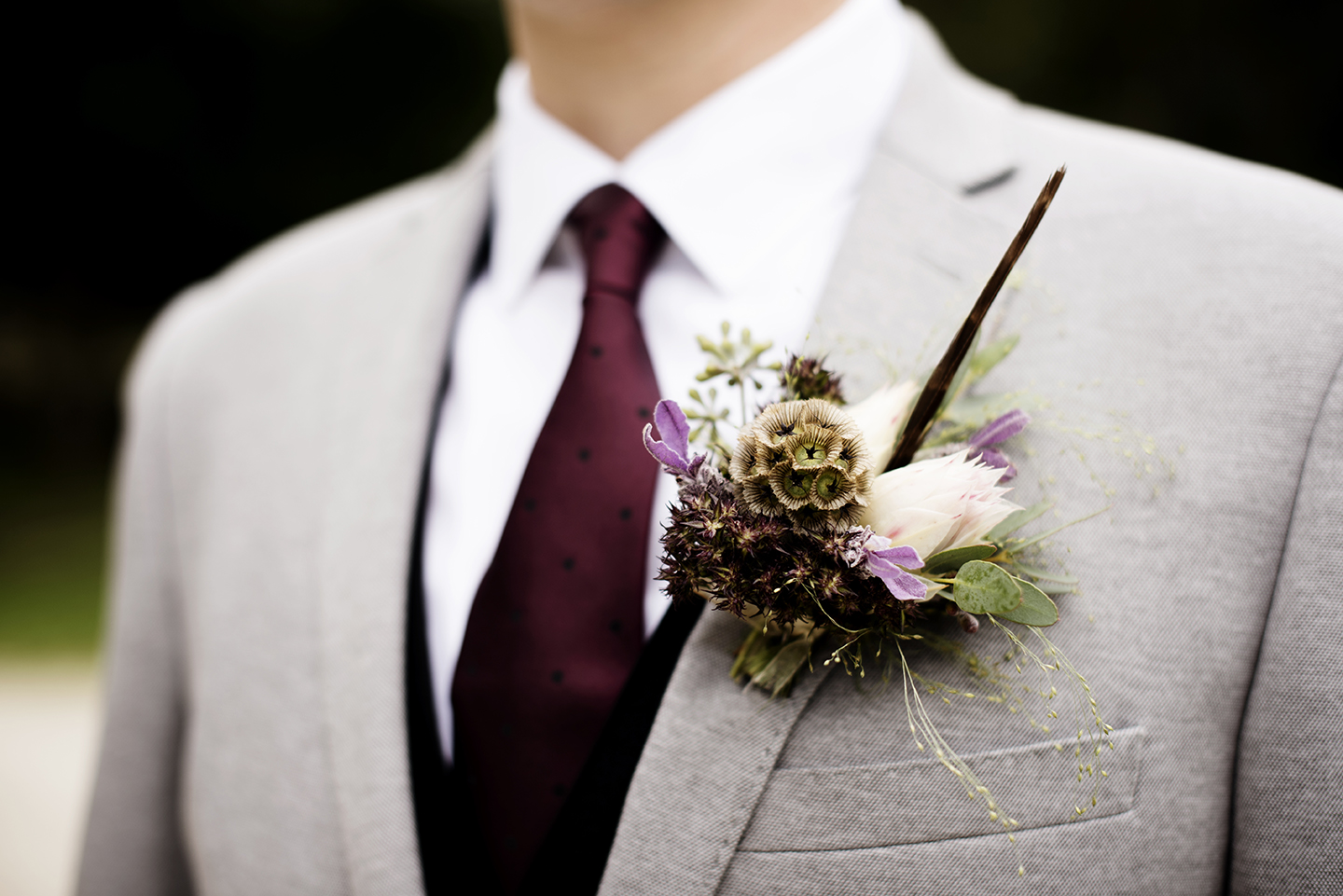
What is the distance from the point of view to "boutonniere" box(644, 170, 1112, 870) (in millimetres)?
691

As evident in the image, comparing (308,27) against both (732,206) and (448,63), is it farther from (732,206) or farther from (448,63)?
(732,206)

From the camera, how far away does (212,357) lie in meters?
1.42

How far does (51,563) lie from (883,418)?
7626mm

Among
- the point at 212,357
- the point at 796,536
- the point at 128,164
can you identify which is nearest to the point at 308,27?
the point at 128,164

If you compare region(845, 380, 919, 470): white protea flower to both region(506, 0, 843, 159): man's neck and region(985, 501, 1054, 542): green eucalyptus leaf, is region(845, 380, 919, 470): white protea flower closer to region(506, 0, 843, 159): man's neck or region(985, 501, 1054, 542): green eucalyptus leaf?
region(985, 501, 1054, 542): green eucalyptus leaf

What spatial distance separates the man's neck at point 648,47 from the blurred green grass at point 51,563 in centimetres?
595

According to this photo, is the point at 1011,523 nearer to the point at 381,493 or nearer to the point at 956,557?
the point at 956,557

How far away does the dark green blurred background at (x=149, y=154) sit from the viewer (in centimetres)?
733

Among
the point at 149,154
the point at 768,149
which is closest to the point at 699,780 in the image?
the point at 768,149

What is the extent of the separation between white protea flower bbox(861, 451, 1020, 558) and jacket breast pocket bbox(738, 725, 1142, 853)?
9.1 inches

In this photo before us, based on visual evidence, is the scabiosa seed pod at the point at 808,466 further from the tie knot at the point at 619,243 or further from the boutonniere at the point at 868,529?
the tie knot at the point at 619,243

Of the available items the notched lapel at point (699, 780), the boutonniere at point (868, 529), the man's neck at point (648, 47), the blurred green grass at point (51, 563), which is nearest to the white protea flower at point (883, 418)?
the boutonniere at point (868, 529)

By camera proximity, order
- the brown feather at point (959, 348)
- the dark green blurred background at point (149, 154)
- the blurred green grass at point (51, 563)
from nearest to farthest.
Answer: the brown feather at point (959, 348), the blurred green grass at point (51, 563), the dark green blurred background at point (149, 154)

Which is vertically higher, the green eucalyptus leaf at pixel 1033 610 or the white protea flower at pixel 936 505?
the white protea flower at pixel 936 505
